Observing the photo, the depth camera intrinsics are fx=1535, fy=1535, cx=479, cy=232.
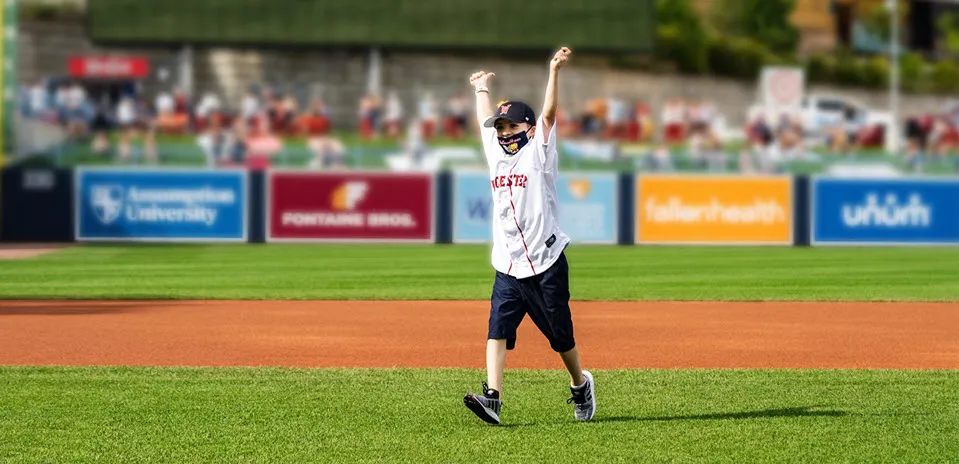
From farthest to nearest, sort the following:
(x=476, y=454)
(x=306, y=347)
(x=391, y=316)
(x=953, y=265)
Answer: (x=953, y=265)
(x=391, y=316)
(x=306, y=347)
(x=476, y=454)

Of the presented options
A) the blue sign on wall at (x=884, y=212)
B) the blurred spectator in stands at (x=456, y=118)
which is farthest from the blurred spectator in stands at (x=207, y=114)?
the blue sign on wall at (x=884, y=212)

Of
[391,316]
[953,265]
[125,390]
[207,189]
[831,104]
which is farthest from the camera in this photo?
[831,104]

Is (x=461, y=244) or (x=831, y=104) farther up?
(x=831, y=104)

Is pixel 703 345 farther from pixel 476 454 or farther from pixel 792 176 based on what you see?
pixel 792 176

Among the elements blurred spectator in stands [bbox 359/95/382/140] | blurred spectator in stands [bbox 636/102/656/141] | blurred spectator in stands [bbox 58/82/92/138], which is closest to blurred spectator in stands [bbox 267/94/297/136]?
blurred spectator in stands [bbox 359/95/382/140]

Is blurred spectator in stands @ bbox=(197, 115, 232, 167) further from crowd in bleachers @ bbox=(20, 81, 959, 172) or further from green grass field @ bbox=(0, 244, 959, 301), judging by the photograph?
green grass field @ bbox=(0, 244, 959, 301)

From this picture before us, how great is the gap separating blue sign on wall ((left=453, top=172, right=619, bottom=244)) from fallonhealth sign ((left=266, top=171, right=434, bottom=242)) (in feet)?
1.75

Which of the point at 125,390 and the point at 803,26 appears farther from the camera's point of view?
the point at 803,26

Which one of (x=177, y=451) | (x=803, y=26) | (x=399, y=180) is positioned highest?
(x=803, y=26)

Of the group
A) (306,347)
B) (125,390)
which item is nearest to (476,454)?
(125,390)

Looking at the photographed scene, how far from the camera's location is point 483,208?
85.4 feet

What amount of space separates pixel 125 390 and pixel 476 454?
2973 mm

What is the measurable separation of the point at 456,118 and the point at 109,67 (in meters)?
9.43

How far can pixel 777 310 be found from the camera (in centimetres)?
1539
